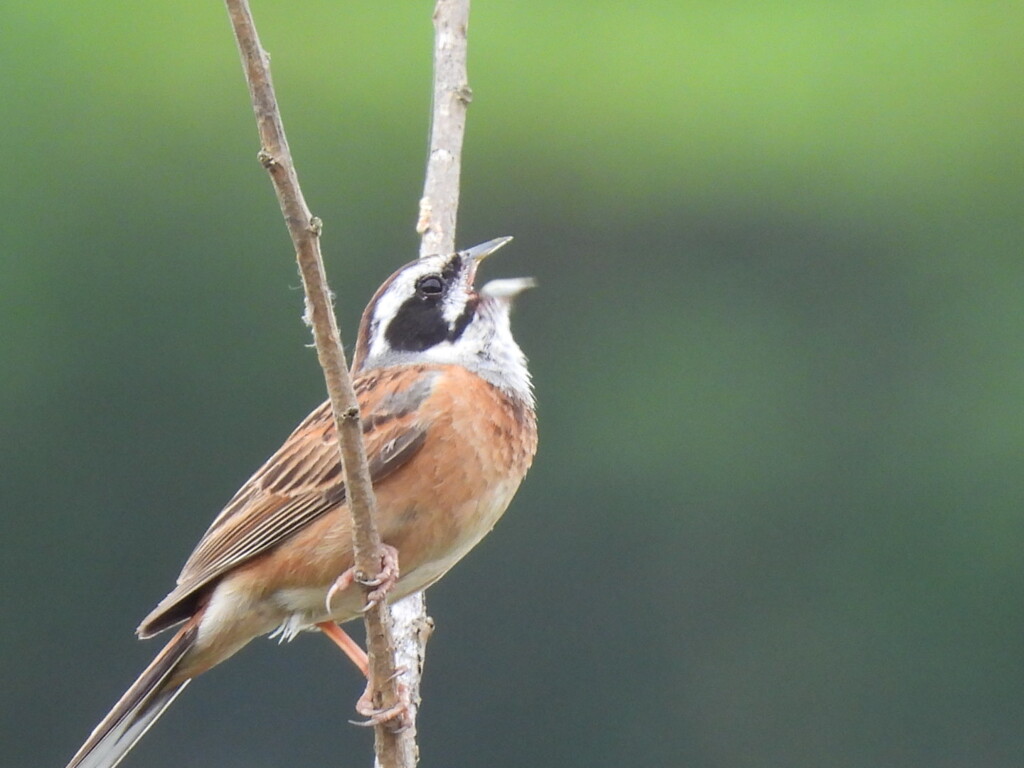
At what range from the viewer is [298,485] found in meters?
2.92

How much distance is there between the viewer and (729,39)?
822 cm

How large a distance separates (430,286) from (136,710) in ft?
3.49

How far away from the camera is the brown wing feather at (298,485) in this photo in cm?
284

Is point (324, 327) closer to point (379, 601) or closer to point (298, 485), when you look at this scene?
point (379, 601)

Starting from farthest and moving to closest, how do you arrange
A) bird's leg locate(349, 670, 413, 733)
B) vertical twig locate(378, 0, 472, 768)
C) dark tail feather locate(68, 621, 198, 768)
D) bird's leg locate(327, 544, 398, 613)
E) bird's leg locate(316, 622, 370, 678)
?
1. vertical twig locate(378, 0, 472, 768)
2. bird's leg locate(316, 622, 370, 678)
3. dark tail feather locate(68, 621, 198, 768)
4. bird's leg locate(349, 670, 413, 733)
5. bird's leg locate(327, 544, 398, 613)

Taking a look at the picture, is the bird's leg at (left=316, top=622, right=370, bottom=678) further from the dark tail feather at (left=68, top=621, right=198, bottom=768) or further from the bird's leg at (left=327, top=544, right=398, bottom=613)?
the bird's leg at (left=327, top=544, right=398, bottom=613)

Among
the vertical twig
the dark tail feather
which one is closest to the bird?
the dark tail feather

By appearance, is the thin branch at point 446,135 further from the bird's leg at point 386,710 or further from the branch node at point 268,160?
the branch node at point 268,160

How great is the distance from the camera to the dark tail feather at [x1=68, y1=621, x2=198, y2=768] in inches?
108

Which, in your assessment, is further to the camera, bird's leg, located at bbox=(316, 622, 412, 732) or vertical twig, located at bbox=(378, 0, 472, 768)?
vertical twig, located at bbox=(378, 0, 472, 768)

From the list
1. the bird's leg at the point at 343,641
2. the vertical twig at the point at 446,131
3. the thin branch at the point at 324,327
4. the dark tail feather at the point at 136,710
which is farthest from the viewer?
A: the vertical twig at the point at 446,131

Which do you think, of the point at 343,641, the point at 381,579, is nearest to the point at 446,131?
the point at 343,641

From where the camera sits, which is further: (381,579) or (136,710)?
(136,710)

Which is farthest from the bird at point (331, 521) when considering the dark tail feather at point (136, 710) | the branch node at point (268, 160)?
the branch node at point (268, 160)
